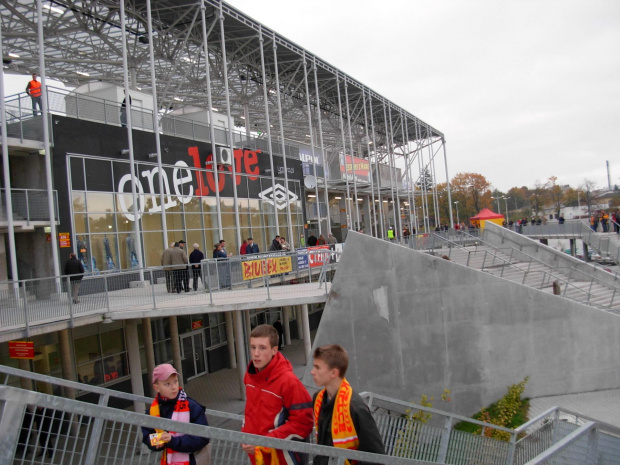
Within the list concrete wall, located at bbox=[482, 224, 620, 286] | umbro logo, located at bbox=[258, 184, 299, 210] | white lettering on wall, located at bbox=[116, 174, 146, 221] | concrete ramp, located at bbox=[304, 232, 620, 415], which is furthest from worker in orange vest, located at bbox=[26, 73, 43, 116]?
concrete wall, located at bbox=[482, 224, 620, 286]

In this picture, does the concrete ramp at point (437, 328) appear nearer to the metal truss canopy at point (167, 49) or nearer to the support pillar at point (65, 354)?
the support pillar at point (65, 354)

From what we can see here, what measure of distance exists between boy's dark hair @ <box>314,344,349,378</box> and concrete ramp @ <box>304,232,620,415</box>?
10.6 meters

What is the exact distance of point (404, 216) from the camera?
2793 inches

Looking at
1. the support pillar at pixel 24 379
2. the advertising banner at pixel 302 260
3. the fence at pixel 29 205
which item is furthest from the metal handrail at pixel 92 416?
→ the fence at pixel 29 205

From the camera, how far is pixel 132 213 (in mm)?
20609

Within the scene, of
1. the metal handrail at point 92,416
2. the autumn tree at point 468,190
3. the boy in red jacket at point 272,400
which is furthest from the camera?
the autumn tree at point 468,190

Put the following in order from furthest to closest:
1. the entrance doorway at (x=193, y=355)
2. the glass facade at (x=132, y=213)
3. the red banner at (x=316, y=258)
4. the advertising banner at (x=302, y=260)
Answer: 1. the entrance doorway at (x=193, y=355)
2. the glass facade at (x=132, y=213)
3. the advertising banner at (x=302, y=260)
4. the red banner at (x=316, y=258)

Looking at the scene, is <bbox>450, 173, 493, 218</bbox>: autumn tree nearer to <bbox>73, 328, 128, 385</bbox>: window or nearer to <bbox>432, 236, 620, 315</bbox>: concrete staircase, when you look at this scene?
<bbox>432, 236, 620, 315</bbox>: concrete staircase

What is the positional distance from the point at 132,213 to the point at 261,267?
7.33 m

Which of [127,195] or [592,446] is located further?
[127,195]

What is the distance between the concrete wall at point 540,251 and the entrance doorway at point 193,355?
1554 cm

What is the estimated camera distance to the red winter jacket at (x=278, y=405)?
3545mm

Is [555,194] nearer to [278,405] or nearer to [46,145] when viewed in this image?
[46,145]

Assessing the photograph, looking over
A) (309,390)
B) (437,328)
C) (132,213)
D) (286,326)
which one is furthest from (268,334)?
(286,326)
